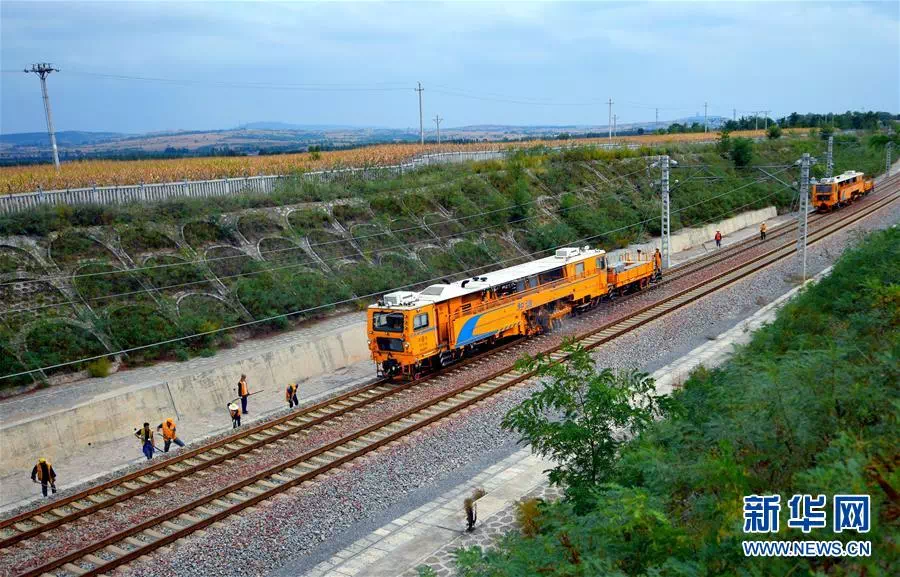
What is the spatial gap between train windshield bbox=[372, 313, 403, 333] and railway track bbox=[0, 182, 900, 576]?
1811 mm

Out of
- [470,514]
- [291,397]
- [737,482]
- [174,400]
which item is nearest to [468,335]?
[291,397]

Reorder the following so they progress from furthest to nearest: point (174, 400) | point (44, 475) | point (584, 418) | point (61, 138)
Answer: point (61, 138) → point (174, 400) → point (44, 475) → point (584, 418)

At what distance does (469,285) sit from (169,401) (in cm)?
998

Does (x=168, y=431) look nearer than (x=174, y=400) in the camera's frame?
Yes

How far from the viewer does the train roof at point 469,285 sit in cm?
2286

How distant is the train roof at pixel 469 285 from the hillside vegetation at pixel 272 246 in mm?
6044

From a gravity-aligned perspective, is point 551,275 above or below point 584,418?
below

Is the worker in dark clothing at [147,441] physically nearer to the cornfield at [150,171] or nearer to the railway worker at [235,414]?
the railway worker at [235,414]

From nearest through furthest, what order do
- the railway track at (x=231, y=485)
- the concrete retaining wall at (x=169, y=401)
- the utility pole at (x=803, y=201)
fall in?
the railway track at (x=231, y=485)
the concrete retaining wall at (x=169, y=401)
the utility pole at (x=803, y=201)

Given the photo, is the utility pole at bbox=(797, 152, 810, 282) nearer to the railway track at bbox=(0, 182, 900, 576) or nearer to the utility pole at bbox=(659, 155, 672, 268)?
the utility pole at bbox=(659, 155, 672, 268)

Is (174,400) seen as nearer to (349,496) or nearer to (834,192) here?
(349,496)

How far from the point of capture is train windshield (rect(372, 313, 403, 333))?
22.4 m

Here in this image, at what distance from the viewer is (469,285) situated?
24.6m

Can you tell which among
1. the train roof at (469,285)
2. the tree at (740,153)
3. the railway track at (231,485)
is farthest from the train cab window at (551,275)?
the tree at (740,153)
